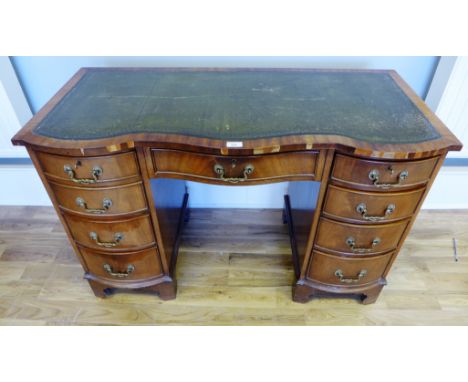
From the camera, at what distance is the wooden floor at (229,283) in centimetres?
126

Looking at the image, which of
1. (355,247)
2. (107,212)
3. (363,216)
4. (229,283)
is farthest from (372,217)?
(107,212)

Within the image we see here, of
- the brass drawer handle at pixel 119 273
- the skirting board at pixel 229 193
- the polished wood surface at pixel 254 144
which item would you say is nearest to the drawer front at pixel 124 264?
the brass drawer handle at pixel 119 273

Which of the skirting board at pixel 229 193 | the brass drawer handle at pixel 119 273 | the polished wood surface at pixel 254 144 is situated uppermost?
the polished wood surface at pixel 254 144

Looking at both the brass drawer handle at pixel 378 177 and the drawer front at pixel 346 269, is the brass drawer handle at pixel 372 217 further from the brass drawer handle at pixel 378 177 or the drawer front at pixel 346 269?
the drawer front at pixel 346 269

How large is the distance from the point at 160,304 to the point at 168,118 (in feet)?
2.66

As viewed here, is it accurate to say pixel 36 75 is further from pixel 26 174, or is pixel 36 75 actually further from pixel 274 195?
pixel 274 195

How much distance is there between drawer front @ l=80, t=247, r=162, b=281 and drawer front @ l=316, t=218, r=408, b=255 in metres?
0.61

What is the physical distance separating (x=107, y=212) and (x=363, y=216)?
80cm

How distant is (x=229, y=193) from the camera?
1.68 meters

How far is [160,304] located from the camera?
1.30 meters

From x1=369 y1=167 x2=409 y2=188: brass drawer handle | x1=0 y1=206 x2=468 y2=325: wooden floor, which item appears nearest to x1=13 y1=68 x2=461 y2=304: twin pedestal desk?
x1=369 y1=167 x2=409 y2=188: brass drawer handle

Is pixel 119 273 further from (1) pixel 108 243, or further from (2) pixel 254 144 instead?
(2) pixel 254 144
